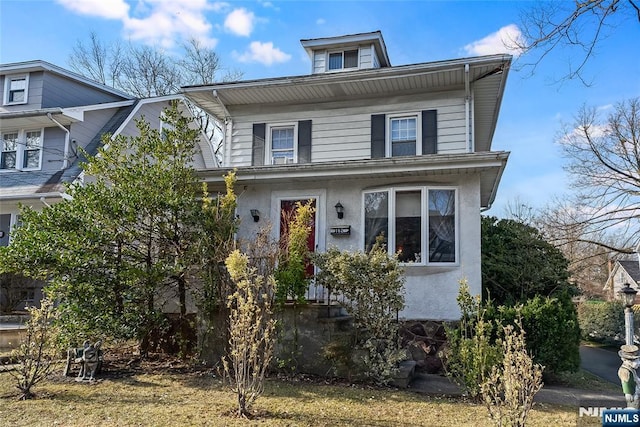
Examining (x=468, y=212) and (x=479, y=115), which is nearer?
(x=468, y=212)

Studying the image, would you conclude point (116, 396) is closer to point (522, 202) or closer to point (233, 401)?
point (233, 401)

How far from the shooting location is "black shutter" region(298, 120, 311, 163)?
457 inches

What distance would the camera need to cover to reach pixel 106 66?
2531 cm

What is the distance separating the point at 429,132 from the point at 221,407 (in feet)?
25.7

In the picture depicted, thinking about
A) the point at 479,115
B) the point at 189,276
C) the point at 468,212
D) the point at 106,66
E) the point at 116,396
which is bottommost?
the point at 116,396

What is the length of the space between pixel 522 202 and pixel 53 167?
2245 centimetres

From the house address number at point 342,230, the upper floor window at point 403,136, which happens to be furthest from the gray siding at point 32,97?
the upper floor window at point 403,136

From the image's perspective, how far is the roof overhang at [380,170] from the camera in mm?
8680

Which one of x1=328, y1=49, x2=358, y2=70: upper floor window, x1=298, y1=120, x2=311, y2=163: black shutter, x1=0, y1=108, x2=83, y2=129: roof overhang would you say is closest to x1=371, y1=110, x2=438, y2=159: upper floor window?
x1=298, y1=120, x2=311, y2=163: black shutter

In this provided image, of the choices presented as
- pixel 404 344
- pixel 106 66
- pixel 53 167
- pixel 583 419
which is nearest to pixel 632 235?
pixel 404 344

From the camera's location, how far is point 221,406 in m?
5.82

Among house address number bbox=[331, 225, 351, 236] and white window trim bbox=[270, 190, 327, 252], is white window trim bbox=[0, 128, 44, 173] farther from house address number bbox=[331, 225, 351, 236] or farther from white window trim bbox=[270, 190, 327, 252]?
house address number bbox=[331, 225, 351, 236]

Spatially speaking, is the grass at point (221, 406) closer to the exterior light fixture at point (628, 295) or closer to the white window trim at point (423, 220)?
the exterior light fixture at point (628, 295)

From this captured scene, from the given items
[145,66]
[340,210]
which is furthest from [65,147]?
[145,66]
